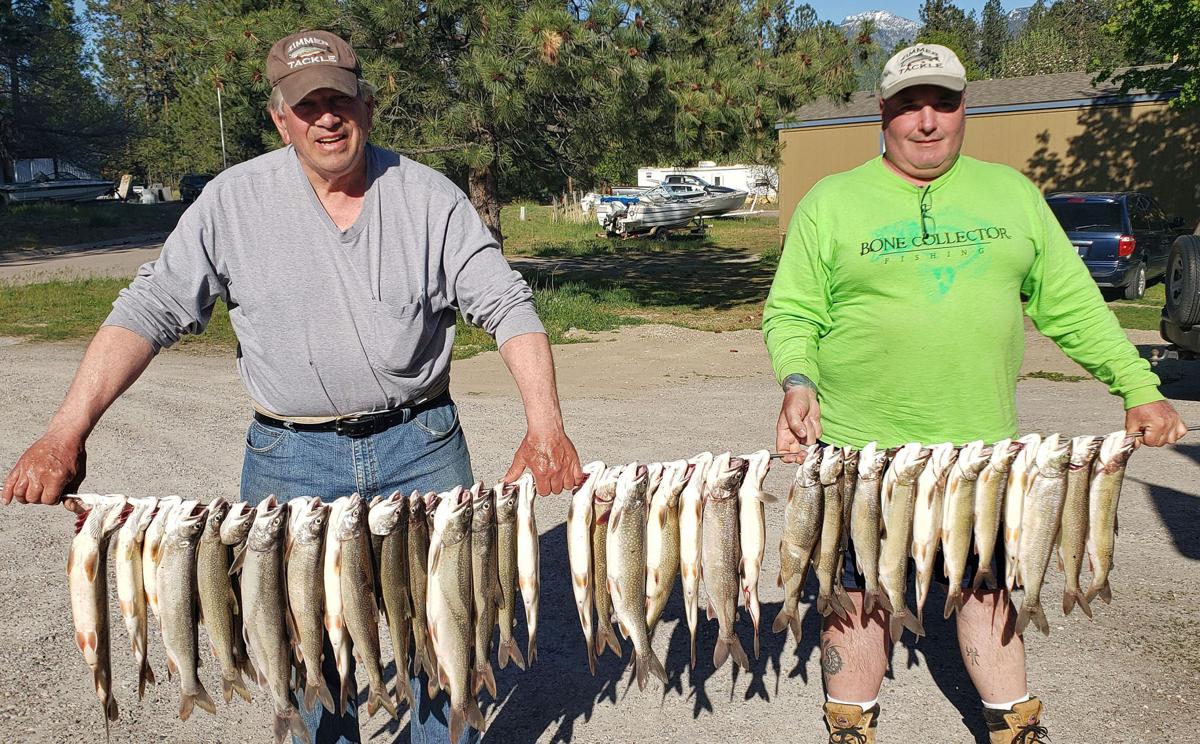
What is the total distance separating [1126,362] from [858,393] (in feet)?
2.77

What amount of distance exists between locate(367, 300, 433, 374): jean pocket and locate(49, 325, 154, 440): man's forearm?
1.97ft

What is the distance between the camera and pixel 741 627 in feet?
15.5

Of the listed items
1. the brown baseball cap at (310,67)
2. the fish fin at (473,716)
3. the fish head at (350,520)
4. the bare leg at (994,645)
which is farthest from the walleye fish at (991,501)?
the brown baseball cap at (310,67)

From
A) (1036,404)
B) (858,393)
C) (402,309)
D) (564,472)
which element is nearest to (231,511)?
(402,309)

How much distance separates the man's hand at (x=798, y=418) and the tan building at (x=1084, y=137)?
1924 cm

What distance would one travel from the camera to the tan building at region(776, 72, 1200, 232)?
2247cm

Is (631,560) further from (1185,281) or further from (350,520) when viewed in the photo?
(1185,281)

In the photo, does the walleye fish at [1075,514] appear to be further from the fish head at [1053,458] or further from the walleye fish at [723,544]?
the walleye fish at [723,544]

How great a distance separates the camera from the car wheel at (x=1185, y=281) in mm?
8242

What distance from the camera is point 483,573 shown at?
2758 millimetres

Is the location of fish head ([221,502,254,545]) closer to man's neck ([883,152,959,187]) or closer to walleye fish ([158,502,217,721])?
walleye fish ([158,502,217,721])

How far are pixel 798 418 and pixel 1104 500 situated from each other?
1.00 meters

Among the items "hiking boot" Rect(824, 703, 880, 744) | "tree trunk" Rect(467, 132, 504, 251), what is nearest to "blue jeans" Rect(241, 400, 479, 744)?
"hiking boot" Rect(824, 703, 880, 744)

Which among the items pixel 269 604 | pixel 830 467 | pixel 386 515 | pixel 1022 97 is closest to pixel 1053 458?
pixel 830 467
